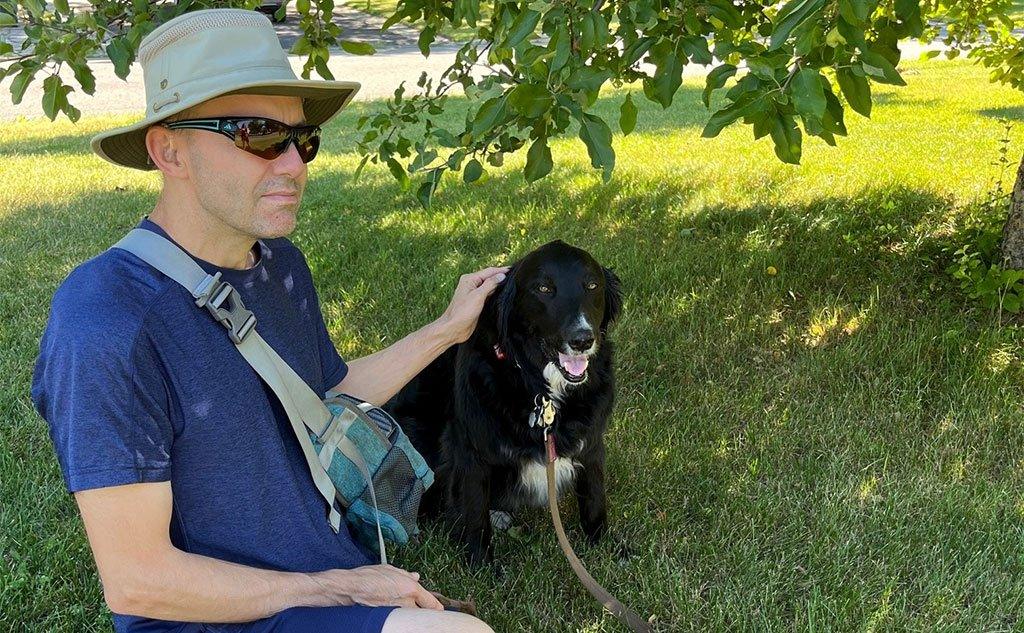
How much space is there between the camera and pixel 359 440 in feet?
7.12

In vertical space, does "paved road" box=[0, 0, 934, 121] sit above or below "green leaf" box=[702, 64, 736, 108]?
below

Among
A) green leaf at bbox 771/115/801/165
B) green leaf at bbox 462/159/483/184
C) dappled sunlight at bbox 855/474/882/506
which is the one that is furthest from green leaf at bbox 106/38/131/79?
dappled sunlight at bbox 855/474/882/506

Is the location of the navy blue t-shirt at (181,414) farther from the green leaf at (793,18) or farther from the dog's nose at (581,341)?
the green leaf at (793,18)

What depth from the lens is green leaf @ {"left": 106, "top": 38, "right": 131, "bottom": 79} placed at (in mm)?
2551

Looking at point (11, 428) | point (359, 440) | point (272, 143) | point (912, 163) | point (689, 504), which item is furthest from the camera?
point (912, 163)

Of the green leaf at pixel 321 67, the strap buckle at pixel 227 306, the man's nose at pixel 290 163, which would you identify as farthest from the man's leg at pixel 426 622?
the green leaf at pixel 321 67

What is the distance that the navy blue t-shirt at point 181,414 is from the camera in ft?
5.02

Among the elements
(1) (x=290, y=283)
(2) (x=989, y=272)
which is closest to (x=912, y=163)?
(2) (x=989, y=272)

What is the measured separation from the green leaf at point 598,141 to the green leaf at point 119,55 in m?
1.49

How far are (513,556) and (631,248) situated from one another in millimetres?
2738

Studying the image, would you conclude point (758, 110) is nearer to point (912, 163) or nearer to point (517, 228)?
point (517, 228)

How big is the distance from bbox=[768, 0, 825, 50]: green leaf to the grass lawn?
1.76m

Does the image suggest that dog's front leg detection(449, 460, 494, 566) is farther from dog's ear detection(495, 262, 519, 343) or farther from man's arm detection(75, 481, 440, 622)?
man's arm detection(75, 481, 440, 622)

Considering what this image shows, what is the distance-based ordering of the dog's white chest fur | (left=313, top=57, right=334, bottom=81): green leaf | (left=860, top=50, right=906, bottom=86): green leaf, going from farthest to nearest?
1. (left=313, top=57, right=334, bottom=81): green leaf
2. the dog's white chest fur
3. (left=860, top=50, right=906, bottom=86): green leaf
